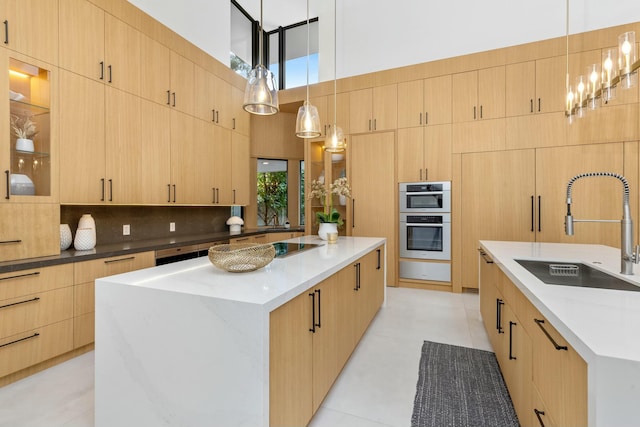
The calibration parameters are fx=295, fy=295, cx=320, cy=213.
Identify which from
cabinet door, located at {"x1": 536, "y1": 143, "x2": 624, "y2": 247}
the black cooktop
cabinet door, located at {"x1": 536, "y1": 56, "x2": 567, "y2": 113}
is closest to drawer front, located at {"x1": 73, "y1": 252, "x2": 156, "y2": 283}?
the black cooktop

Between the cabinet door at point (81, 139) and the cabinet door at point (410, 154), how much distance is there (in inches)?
143

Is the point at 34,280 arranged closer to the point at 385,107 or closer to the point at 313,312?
the point at 313,312

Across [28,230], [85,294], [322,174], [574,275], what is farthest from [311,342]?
[322,174]

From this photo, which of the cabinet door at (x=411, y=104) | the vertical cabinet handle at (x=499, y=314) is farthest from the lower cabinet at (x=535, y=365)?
the cabinet door at (x=411, y=104)

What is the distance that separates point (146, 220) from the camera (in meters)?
3.59

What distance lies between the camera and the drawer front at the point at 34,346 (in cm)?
198

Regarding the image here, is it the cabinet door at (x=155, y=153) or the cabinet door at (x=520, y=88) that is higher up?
the cabinet door at (x=520, y=88)

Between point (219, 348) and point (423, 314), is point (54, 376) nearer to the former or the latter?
point (219, 348)

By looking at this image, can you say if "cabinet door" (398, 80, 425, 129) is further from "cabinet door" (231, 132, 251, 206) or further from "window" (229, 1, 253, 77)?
"window" (229, 1, 253, 77)

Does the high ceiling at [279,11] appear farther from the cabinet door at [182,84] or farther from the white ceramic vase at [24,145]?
the white ceramic vase at [24,145]

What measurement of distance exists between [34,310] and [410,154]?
4.35 meters

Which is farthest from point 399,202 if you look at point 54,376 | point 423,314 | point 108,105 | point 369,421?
point 54,376

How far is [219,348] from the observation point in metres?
1.15

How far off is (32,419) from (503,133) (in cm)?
514
